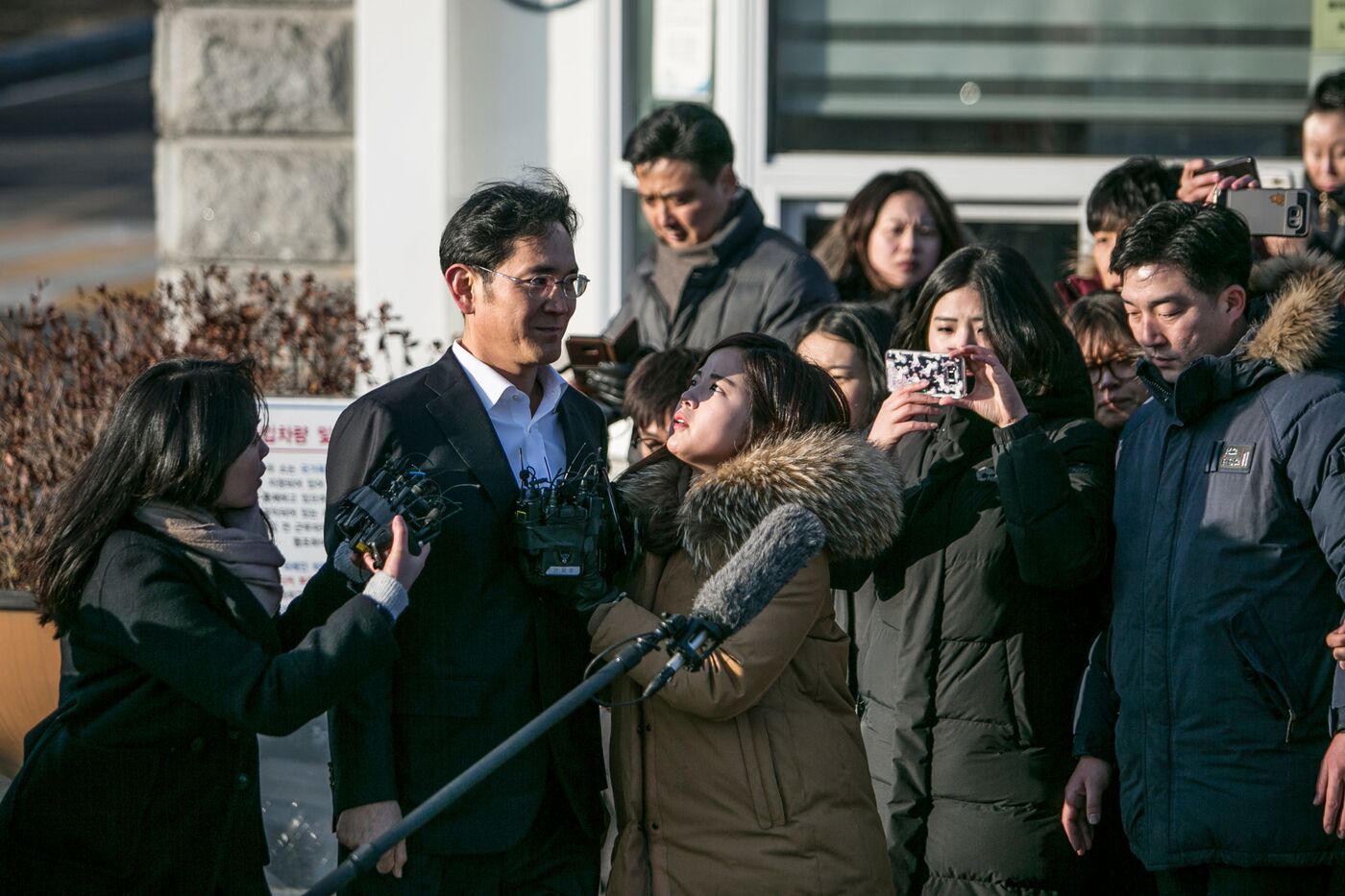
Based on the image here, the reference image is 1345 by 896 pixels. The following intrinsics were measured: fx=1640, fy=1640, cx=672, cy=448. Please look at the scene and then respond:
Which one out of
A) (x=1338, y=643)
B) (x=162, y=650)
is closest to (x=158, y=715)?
(x=162, y=650)

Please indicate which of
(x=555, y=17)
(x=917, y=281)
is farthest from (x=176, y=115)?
(x=917, y=281)

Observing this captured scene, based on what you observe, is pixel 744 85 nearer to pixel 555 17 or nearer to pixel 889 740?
pixel 555 17

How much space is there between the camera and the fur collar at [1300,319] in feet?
11.7

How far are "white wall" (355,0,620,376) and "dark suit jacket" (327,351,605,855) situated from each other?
11.1 ft

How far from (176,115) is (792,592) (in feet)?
15.1

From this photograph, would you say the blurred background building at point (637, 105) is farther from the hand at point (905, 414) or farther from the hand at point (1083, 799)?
the hand at point (1083, 799)

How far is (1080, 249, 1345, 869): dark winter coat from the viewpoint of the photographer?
347 centimetres

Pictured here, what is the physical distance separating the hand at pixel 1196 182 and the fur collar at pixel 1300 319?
3.30 ft

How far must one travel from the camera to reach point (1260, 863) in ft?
11.4

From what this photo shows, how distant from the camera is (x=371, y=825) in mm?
3201

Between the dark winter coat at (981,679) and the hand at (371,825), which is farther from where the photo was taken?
the dark winter coat at (981,679)

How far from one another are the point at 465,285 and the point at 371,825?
1144mm

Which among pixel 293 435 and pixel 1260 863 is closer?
pixel 1260 863

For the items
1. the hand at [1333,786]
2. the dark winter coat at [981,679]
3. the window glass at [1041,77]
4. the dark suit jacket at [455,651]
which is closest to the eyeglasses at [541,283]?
the dark suit jacket at [455,651]
